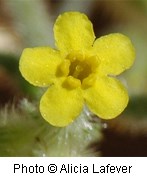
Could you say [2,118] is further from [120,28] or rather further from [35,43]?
[120,28]

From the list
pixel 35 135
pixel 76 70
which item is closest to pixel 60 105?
pixel 76 70

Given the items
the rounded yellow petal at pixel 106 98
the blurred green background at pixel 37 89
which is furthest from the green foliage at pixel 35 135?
the rounded yellow petal at pixel 106 98

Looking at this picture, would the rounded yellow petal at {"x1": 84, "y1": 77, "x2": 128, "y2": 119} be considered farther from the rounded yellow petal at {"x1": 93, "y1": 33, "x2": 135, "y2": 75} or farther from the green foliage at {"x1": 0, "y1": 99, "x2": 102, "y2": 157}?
the green foliage at {"x1": 0, "y1": 99, "x2": 102, "y2": 157}

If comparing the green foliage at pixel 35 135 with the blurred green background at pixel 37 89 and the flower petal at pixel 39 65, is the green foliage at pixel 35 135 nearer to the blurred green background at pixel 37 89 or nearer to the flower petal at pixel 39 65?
the blurred green background at pixel 37 89

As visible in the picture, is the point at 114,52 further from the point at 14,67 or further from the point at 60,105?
the point at 14,67

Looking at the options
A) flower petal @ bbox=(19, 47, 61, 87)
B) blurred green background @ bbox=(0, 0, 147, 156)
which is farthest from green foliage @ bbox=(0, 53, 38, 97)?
flower petal @ bbox=(19, 47, 61, 87)

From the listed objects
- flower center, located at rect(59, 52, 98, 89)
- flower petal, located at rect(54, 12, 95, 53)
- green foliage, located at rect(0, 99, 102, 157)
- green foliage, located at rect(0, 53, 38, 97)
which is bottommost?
green foliage, located at rect(0, 99, 102, 157)
